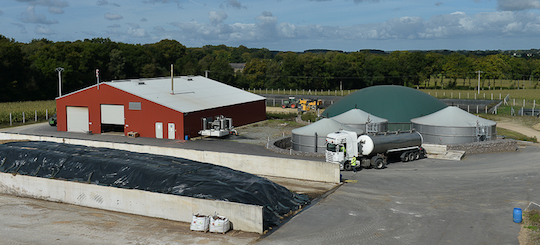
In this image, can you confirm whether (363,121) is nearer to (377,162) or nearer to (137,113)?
(377,162)

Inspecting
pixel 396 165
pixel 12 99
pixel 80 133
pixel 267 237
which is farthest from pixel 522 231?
pixel 12 99

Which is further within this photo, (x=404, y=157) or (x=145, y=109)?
(x=145, y=109)

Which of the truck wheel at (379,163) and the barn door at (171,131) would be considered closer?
the truck wheel at (379,163)

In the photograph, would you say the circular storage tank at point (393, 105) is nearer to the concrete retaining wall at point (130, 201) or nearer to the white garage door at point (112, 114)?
the white garage door at point (112, 114)

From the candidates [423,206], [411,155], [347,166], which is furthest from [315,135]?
[423,206]

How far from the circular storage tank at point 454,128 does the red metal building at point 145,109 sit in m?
22.7

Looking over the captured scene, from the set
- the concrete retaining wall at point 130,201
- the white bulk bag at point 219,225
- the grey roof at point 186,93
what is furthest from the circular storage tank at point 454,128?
the white bulk bag at point 219,225

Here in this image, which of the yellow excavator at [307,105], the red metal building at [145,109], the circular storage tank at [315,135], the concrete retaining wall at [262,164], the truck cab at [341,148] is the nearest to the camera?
the concrete retaining wall at [262,164]

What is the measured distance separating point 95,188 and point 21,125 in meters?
40.9

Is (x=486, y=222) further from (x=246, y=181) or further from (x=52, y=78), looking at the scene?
(x=52, y=78)

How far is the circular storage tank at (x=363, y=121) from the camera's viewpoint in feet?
150

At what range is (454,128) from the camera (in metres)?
45.6

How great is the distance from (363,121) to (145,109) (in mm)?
22551

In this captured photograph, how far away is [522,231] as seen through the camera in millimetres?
22312
